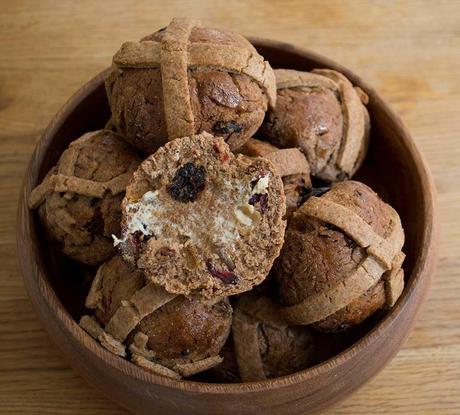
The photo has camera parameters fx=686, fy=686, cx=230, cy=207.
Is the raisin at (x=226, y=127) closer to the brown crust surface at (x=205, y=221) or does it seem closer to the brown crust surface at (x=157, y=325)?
the brown crust surface at (x=205, y=221)

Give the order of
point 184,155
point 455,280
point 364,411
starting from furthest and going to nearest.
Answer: point 455,280
point 364,411
point 184,155

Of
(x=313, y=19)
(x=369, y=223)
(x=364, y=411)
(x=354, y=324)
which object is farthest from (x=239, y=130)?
(x=313, y=19)

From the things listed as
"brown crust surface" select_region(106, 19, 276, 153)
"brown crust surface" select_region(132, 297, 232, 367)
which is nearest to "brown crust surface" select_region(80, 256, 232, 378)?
"brown crust surface" select_region(132, 297, 232, 367)

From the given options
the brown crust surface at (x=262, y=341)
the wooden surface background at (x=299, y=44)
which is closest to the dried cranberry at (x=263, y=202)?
the brown crust surface at (x=262, y=341)

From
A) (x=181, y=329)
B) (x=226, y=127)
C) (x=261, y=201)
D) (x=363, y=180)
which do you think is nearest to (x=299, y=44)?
(x=363, y=180)

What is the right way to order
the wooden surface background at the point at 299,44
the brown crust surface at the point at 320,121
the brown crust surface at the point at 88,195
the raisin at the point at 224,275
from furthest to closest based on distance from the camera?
the wooden surface background at the point at 299,44
the brown crust surface at the point at 320,121
the brown crust surface at the point at 88,195
the raisin at the point at 224,275

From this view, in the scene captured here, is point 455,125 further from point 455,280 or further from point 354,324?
point 354,324

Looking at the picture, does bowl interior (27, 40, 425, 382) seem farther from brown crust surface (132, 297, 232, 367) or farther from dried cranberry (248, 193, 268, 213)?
dried cranberry (248, 193, 268, 213)
